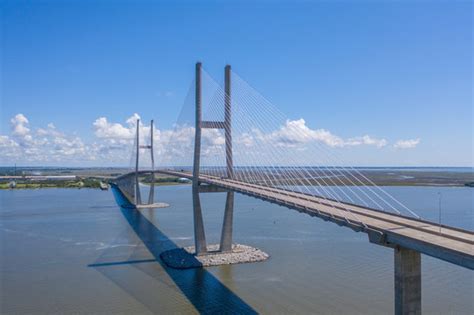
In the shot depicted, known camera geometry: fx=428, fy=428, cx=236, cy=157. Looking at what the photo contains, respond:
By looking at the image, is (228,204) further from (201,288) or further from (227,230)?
(201,288)

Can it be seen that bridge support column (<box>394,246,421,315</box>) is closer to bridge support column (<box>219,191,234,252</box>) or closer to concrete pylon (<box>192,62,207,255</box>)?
bridge support column (<box>219,191,234,252</box>)

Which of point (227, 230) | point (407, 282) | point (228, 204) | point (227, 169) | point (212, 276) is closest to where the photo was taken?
point (407, 282)

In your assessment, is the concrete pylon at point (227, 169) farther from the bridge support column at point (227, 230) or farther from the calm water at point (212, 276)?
the calm water at point (212, 276)

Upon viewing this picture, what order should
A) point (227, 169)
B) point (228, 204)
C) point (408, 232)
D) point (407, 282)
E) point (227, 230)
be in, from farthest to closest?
point (227, 169), point (228, 204), point (227, 230), point (408, 232), point (407, 282)

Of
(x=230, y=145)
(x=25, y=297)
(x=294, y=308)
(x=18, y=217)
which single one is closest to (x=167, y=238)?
(x=230, y=145)

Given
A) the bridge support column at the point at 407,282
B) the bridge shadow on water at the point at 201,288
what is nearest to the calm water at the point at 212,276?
the bridge shadow on water at the point at 201,288

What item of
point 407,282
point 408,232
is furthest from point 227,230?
point 407,282


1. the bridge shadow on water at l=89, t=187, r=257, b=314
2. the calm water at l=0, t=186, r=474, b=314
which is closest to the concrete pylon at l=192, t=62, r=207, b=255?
the bridge shadow on water at l=89, t=187, r=257, b=314
